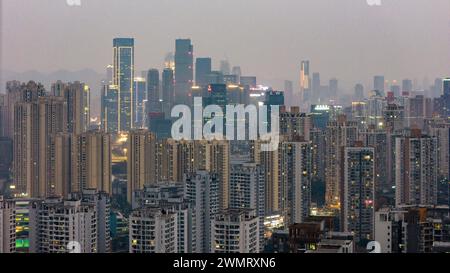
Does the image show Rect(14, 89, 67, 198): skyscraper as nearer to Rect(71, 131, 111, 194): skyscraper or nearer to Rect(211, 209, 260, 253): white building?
Rect(71, 131, 111, 194): skyscraper

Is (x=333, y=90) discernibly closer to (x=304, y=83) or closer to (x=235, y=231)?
(x=304, y=83)

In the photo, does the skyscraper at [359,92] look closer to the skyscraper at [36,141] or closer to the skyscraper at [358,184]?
the skyscraper at [358,184]

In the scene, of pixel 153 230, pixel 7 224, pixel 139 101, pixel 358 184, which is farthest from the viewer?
pixel 358 184

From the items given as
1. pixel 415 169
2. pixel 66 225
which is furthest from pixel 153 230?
pixel 415 169

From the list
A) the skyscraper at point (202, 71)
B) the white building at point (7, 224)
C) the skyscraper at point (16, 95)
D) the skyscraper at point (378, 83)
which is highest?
the skyscraper at point (202, 71)

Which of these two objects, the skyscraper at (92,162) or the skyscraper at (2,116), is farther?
the skyscraper at (92,162)

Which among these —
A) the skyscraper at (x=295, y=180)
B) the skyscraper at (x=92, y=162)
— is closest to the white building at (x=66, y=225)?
the skyscraper at (x=92, y=162)
